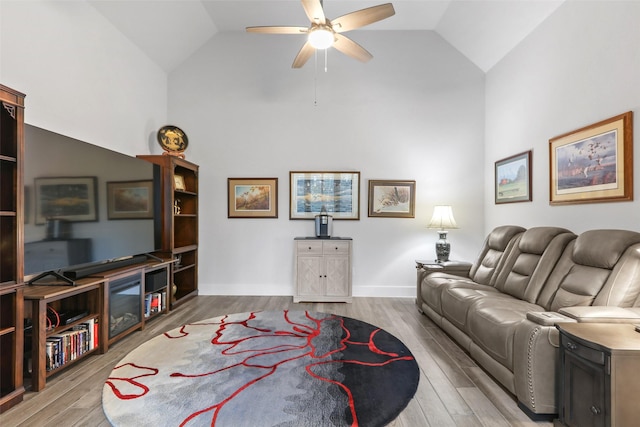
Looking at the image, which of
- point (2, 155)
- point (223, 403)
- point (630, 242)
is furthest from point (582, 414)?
point (2, 155)

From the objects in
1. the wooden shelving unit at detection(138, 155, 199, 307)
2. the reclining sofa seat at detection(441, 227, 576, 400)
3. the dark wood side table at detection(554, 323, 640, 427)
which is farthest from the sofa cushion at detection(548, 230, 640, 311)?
the wooden shelving unit at detection(138, 155, 199, 307)

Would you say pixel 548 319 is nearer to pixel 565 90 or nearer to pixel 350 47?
pixel 565 90

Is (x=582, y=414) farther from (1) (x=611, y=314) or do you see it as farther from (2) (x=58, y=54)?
(2) (x=58, y=54)

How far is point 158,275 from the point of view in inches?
140

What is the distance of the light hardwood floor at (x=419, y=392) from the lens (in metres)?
1.81

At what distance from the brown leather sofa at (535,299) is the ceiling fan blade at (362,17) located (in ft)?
7.75

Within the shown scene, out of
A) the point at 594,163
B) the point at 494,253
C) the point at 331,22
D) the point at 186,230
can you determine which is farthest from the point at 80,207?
the point at 594,163

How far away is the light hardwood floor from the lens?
1812mm

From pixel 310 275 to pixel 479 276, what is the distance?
6.90 ft

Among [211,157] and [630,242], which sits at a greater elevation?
[211,157]

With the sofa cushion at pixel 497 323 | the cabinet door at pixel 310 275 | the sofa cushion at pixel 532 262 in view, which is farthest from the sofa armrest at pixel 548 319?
the cabinet door at pixel 310 275

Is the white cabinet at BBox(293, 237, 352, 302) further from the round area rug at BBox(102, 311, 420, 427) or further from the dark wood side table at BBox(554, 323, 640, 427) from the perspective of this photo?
the dark wood side table at BBox(554, 323, 640, 427)

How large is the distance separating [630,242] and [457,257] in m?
2.61

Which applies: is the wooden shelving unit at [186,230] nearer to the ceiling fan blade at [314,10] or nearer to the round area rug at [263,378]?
the round area rug at [263,378]
